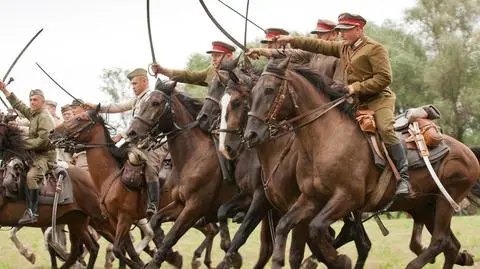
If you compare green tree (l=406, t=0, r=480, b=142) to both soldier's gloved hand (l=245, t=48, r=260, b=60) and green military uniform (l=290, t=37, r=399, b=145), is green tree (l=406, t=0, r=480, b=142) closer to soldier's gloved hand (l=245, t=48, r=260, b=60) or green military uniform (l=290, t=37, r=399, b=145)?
green military uniform (l=290, t=37, r=399, b=145)

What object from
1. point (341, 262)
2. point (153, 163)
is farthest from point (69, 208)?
point (341, 262)

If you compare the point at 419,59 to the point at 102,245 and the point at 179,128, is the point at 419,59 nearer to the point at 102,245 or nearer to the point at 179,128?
the point at 102,245

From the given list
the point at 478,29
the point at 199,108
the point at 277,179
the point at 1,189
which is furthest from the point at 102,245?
the point at 478,29

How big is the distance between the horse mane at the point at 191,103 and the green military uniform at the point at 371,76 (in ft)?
8.87

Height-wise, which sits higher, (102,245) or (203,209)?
(203,209)

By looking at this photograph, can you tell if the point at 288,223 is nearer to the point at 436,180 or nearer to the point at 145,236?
the point at 436,180

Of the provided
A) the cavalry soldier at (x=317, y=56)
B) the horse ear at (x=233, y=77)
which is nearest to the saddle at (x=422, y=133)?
the cavalry soldier at (x=317, y=56)

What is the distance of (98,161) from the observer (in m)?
15.5

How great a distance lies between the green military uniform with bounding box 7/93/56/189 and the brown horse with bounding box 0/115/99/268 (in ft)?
0.72

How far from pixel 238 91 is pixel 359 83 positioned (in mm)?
1569

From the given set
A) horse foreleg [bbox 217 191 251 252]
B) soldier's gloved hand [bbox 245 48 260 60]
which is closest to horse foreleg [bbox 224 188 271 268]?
horse foreleg [bbox 217 191 251 252]

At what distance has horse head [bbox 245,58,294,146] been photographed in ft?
35.8

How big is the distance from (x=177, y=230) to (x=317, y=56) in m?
3.19

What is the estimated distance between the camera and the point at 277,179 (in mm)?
12148
